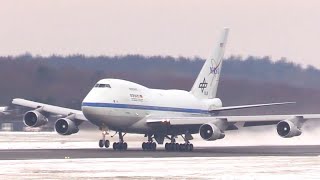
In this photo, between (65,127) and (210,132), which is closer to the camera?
(210,132)

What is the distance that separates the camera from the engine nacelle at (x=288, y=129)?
55.0 meters

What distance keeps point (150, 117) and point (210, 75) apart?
9398 mm

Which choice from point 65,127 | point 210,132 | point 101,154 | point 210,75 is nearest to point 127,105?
point 65,127

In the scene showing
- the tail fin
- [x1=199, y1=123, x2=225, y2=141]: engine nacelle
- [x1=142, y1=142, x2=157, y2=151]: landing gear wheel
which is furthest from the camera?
the tail fin

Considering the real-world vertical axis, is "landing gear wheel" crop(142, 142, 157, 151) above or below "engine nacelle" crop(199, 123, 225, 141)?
below

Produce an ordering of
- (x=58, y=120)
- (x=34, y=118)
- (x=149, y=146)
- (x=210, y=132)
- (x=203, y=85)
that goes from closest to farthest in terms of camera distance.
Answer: (x=210, y=132) < (x=149, y=146) < (x=58, y=120) < (x=34, y=118) < (x=203, y=85)

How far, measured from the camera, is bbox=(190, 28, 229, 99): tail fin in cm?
6678

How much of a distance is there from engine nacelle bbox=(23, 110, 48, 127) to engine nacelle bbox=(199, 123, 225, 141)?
11.0 metres

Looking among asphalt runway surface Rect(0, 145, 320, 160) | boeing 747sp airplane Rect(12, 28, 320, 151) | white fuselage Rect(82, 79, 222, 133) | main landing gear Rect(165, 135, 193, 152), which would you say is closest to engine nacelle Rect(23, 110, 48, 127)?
boeing 747sp airplane Rect(12, 28, 320, 151)

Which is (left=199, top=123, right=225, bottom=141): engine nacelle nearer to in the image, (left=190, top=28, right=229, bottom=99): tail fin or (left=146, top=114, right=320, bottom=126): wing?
(left=146, top=114, right=320, bottom=126): wing

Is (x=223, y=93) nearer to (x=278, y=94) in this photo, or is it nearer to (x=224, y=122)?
(x=278, y=94)

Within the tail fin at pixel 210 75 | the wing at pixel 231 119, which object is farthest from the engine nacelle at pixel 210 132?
the tail fin at pixel 210 75

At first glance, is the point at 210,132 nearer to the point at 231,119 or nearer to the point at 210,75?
the point at 231,119

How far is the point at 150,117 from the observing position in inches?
2350
